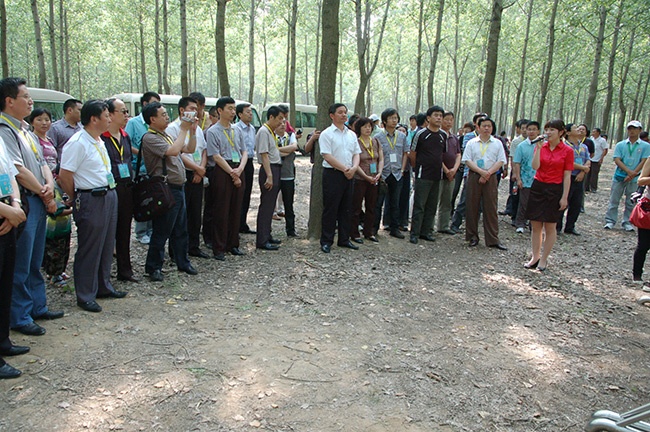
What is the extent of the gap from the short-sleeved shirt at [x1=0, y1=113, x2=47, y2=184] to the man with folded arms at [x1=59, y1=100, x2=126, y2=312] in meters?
0.28

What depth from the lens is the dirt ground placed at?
286 cm

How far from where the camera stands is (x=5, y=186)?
9.40 feet

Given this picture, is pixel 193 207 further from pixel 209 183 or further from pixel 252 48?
pixel 252 48

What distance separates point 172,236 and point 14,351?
2.15m

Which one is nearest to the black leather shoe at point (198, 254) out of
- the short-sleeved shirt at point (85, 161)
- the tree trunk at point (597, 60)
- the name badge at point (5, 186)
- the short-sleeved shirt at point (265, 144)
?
the short-sleeved shirt at point (265, 144)

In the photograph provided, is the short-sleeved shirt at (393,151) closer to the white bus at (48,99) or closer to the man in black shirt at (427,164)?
the man in black shirt at (427,164)

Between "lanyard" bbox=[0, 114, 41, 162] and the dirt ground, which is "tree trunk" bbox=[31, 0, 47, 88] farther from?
"lanyard" bbox=[0, 114, 41, 162]

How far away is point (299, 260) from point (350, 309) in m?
1.61

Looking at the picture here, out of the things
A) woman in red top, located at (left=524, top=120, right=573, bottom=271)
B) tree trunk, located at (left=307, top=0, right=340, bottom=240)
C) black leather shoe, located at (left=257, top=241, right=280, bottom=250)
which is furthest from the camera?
tree trunk, located at (left=307, top=0, right=340, bottom=240)

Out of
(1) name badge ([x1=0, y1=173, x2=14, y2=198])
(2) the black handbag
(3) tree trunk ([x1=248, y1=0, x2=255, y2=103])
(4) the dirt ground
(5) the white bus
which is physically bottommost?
(4) the dirt ground

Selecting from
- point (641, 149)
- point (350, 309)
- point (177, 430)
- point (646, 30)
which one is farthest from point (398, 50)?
point (177, 430)

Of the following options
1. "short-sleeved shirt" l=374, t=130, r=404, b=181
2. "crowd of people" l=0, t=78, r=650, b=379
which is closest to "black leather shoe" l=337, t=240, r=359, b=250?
"crowd of people" l=0, t=78, r=650, b=379

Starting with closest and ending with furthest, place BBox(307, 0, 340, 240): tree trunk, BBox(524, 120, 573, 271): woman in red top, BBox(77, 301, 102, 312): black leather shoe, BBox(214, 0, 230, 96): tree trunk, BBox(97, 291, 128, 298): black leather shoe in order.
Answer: BBox(77, 301, 102, 312): black leather shoe
BBox(97, 291, 128, 298): black leather shoe
BBox(524, 120, 573, 271): woman in red top
BBox(307, 0, 340, 240): tree trunk
BBox(214, 0, 230, 96): tree trunk

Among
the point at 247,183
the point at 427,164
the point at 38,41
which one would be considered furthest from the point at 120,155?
the point at 38,41
